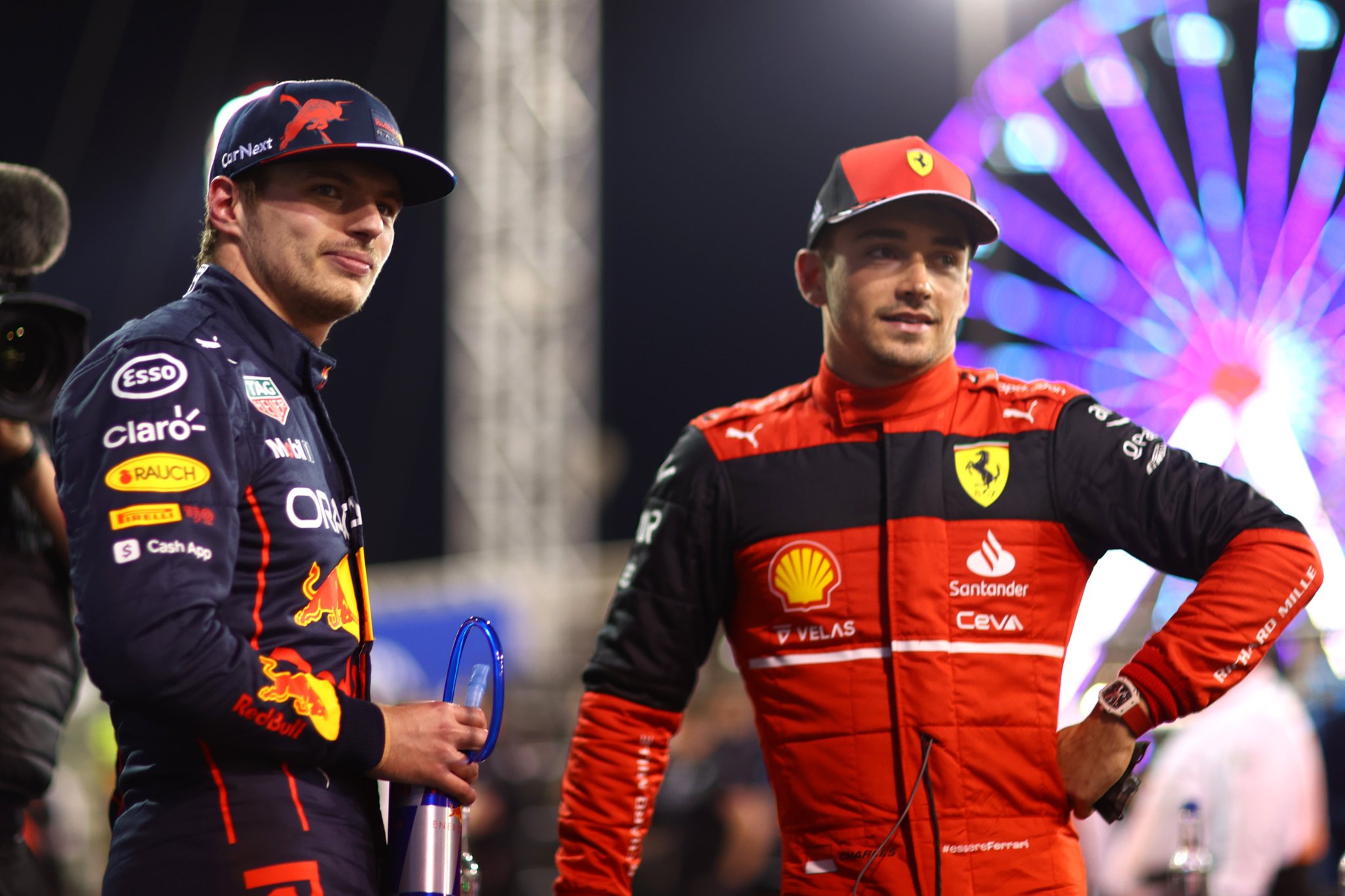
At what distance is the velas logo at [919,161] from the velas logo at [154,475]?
157 cm

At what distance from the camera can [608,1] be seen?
19688 millimetres

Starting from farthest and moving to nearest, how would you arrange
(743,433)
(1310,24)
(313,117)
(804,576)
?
(1310,24) → (743,433) → (804,576) → (313,117)

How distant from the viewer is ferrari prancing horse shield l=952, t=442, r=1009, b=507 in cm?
274

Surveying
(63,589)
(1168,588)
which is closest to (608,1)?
(1168,588)

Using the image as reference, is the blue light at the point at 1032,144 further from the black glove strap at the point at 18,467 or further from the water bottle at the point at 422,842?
the water bottle at the point at 422,842

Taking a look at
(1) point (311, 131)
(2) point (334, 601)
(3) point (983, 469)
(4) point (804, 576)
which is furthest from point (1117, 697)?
(1) point (311, 131)

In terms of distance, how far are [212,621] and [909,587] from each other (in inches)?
50.4

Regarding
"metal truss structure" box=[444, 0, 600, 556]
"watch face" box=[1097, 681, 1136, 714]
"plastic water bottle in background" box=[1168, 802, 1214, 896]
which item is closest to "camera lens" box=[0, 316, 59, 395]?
"watch face" box=[1097, 681, 1136, 714]

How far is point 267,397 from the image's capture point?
2.05 m

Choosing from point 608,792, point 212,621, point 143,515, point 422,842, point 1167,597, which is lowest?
point 1167,597

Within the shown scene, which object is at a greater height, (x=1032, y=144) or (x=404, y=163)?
(x=1032, y=144)

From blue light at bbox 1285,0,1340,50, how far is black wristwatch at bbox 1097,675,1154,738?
12300 mm

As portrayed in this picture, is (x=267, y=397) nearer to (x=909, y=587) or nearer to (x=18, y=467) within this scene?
(x=18, y=467)

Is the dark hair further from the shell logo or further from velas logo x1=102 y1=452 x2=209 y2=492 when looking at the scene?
the shell logo
